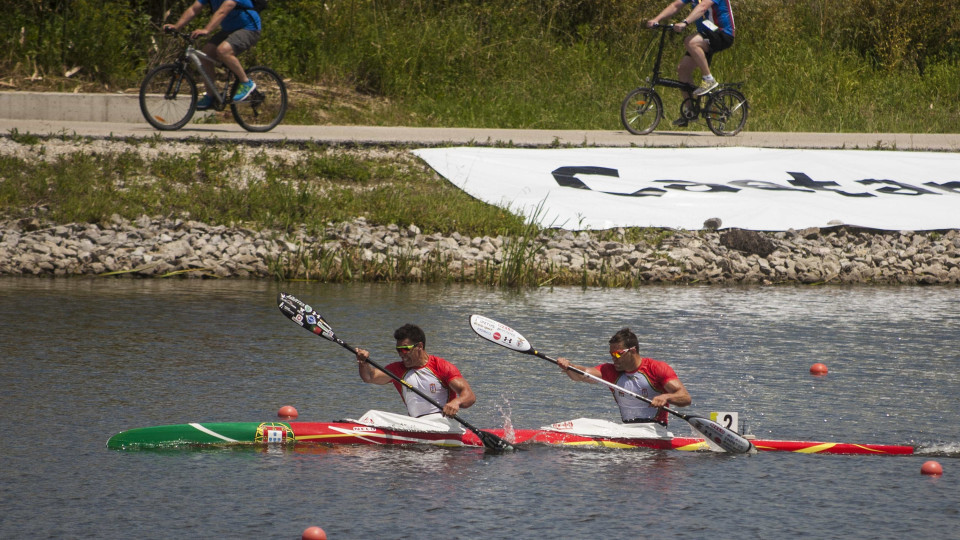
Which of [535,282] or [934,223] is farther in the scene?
[934,223]

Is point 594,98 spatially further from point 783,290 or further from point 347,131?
point 783,290

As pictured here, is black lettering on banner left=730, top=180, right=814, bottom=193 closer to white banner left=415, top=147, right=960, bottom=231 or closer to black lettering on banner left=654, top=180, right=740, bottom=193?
white banner left=415, top=147, right=960, bottom=231

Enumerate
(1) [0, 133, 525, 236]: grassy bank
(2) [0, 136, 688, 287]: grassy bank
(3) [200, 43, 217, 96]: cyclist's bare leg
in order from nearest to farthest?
(2) [0, 136, 688, 287]: grassy bank < (1) [0, 133, 525, 236]: grassy bank < (3) [200, 43, 217, 96]: cyclist's bare leg

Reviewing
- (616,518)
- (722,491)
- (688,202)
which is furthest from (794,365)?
(688,202)

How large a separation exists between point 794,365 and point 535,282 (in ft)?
17.7

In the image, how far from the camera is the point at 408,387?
948 cm

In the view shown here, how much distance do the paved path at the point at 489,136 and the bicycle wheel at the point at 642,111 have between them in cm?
19

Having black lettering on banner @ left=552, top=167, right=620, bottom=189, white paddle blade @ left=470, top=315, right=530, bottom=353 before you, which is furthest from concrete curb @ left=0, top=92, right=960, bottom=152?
white paddle blade @ left=470, top=315, right=530, bottom=353

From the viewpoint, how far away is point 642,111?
836 inches

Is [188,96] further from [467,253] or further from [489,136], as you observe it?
[467,253]

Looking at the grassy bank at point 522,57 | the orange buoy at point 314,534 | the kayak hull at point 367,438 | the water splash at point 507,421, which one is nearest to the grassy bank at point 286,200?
the grassy bank at point 522,57

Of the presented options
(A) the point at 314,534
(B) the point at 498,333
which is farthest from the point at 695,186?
(A) the point at 314,534

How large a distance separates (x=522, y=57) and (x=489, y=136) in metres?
6.36

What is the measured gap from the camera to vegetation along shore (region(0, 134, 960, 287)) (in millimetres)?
16609
